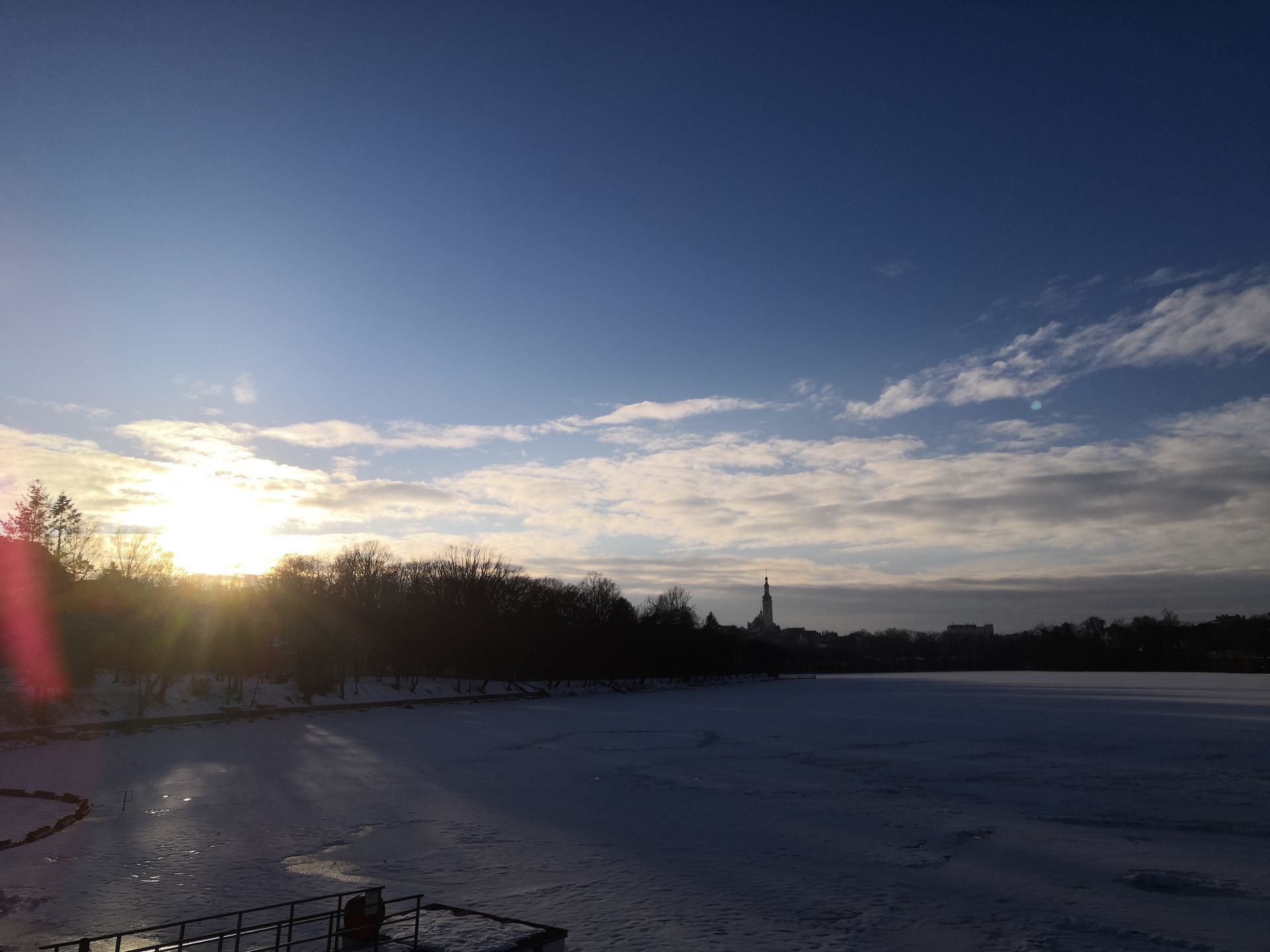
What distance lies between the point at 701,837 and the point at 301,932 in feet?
30.3

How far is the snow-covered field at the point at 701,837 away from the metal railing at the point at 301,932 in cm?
86

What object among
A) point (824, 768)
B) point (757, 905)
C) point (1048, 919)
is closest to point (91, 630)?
point (824, 768)

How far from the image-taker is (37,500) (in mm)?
48562

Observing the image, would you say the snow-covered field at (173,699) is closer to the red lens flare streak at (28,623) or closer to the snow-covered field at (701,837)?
the red lens flare streak at (28,623)

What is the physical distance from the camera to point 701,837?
60.4 ft

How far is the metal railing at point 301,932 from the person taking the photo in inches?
373

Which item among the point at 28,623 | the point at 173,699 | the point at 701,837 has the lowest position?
the point at 701,837

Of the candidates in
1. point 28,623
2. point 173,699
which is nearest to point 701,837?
point 28,623

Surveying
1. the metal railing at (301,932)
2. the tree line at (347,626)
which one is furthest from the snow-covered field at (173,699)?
the metal railing at (301,932)

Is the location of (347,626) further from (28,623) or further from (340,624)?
(28,623)

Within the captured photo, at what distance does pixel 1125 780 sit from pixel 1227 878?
11955 millimetres

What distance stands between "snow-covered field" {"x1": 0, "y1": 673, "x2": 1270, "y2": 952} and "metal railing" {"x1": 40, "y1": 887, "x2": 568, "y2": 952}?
34.0 inches

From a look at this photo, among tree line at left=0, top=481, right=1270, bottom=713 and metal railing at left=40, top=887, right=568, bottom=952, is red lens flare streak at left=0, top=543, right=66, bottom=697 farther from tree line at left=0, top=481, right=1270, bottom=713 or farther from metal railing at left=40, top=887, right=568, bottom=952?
metal railing at left=40, top=887, right=568, bottom=952

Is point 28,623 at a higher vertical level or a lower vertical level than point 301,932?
higher
